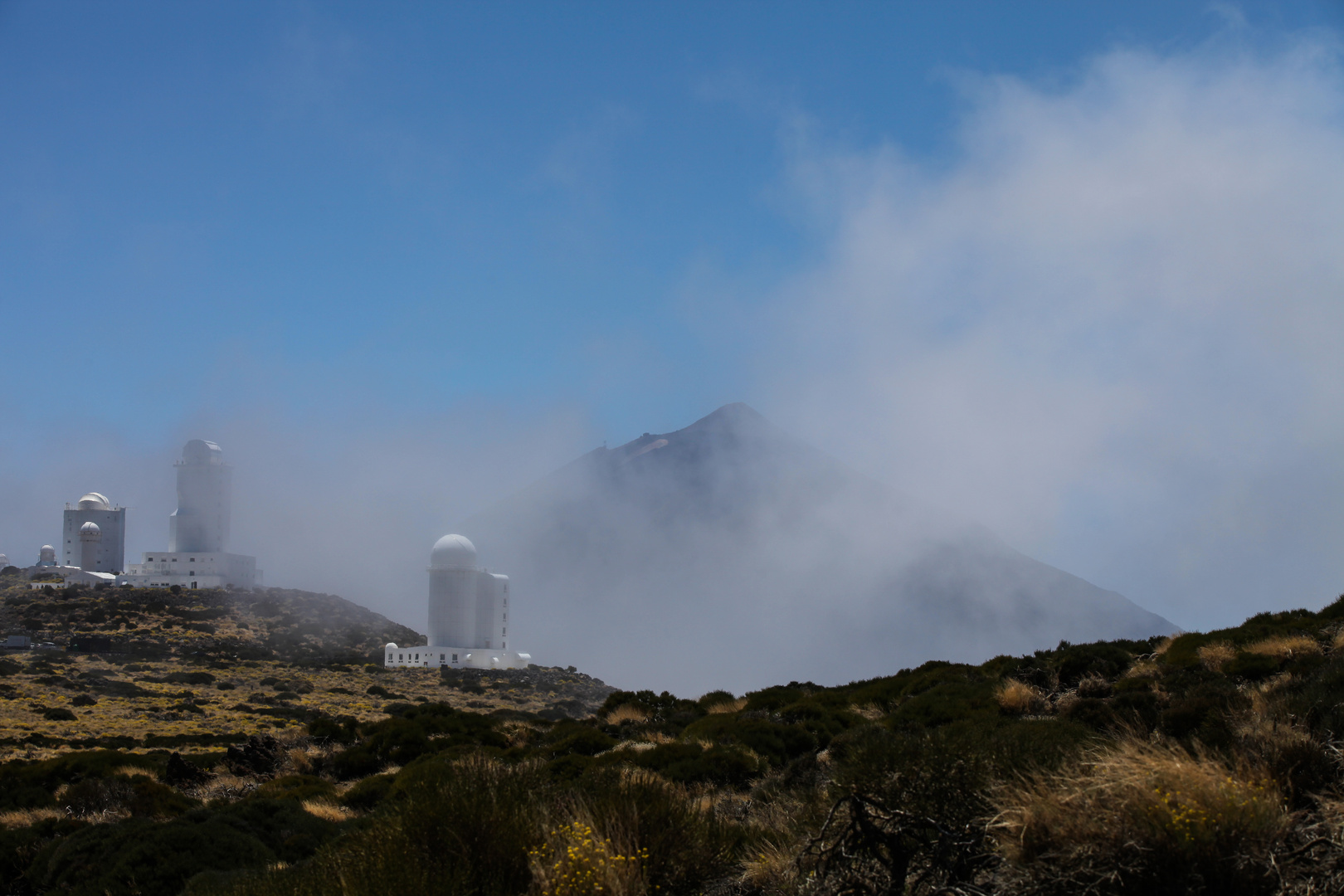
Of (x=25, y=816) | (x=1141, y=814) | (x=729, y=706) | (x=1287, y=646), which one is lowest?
(x=25, y=816)

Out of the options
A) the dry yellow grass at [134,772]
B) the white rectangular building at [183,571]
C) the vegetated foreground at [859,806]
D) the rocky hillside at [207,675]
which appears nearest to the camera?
the vegetated foreground at [859,806]

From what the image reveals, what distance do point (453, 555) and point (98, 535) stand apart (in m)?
45.3

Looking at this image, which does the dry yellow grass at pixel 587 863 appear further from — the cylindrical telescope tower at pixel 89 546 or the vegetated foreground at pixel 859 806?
the cylindrical telescope tower at pixel 89 546

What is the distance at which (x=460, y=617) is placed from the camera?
7119 centimetres

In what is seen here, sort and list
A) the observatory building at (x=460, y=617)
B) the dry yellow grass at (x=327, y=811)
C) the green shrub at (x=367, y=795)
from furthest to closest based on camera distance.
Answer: the observatory building at (x=460, y=617) < the green shrub at (x=367, y=795) < the dry yellow grass at (x=327, y=811)

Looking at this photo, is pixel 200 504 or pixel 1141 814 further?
pixel 200 504

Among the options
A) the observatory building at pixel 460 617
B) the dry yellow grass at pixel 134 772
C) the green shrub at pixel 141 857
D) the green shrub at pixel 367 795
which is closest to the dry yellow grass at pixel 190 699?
the dry yellow grass at pixel 134 772

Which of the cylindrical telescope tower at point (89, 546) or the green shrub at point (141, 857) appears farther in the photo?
the cylindrical telescope tower at point (89, 546)

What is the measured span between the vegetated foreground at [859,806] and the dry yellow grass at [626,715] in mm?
4228

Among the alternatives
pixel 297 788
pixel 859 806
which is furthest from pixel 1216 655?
pixel 297 788

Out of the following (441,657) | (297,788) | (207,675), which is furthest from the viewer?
(441,657)

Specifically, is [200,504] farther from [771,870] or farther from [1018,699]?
[771,870]

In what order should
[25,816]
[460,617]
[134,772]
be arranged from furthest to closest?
[460,617]
[134,772]
[25,816]

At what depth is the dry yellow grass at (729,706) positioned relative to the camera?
2059 cm
